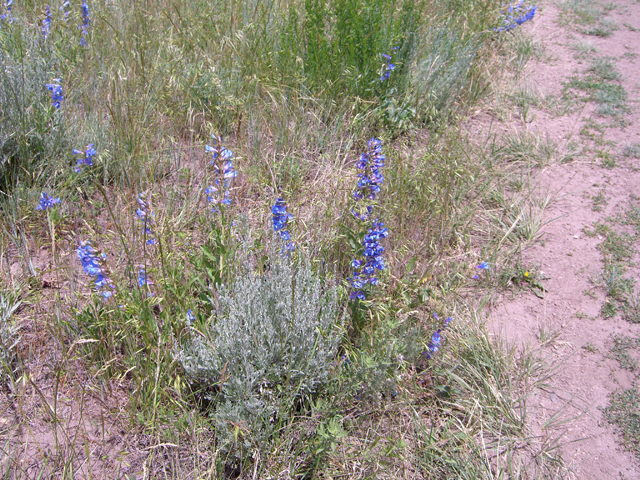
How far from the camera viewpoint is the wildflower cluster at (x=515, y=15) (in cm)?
513

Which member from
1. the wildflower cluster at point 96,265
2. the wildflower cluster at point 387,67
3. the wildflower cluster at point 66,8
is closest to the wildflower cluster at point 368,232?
the wildflower cluster at point 96,265

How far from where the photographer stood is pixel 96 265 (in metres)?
2.06

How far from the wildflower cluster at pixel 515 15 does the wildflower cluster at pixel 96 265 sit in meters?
4.79

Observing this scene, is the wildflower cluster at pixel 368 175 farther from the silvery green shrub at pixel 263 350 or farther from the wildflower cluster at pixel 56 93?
the wildflower cluster at pixel 56 93

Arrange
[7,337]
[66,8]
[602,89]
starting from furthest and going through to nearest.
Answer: [602,89]
[66,8]
[7,337]

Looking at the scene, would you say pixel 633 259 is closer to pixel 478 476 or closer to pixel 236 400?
pixel 478 476

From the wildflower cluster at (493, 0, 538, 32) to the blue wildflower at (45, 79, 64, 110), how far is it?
4.35 m

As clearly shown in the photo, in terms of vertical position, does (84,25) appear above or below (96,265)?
above

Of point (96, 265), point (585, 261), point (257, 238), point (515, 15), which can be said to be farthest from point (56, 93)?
point (515, 15)

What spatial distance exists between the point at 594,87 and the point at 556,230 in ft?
7.57

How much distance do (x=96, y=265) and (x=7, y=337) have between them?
565 mm

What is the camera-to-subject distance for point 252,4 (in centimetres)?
423

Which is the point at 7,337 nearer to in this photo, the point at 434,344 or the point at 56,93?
the point at 56,93

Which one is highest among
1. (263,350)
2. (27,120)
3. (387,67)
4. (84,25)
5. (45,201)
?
(84,25)
